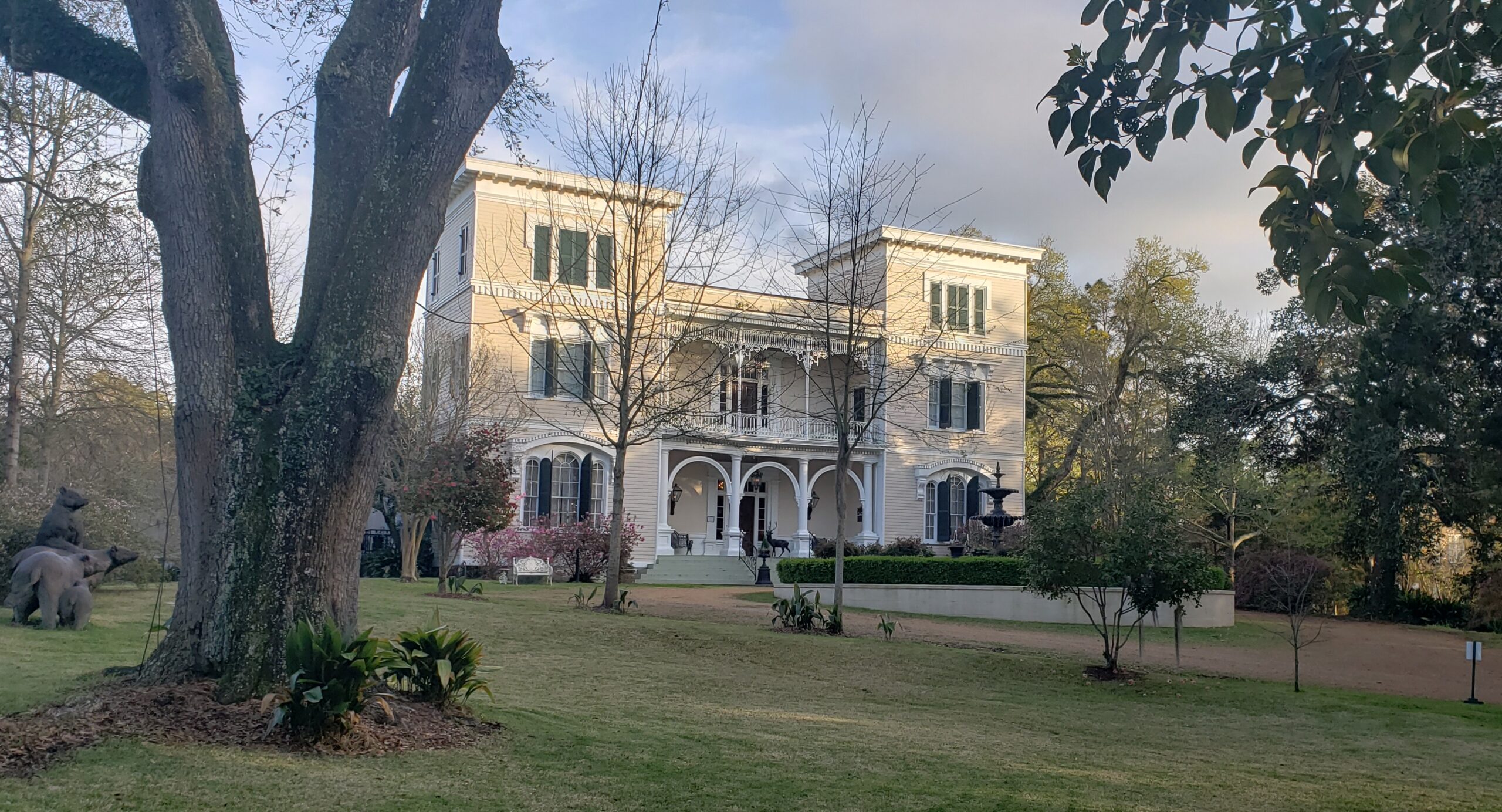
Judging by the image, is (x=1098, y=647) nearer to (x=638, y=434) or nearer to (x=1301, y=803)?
(x=1301, y=803)

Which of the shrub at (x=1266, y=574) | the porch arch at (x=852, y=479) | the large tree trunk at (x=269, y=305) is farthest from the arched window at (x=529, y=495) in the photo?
the large tree trunk at (x=269, y=305)

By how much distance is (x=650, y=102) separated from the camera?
623 inches

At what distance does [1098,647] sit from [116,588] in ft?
46.3

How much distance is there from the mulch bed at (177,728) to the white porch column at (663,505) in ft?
76.6

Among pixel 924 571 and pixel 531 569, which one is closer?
pixel 924 571

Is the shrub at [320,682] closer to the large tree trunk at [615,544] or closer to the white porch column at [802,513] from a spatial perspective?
the large tree trunk at [615,544]

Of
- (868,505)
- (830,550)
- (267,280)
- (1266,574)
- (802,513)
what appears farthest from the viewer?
(868,505)

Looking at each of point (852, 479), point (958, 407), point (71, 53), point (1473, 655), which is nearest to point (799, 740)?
point (71, 53)

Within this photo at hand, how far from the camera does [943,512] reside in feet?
113

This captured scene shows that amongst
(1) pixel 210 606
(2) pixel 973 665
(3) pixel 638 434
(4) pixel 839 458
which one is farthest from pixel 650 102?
(3) pixel 638 434

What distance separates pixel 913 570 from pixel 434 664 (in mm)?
15837

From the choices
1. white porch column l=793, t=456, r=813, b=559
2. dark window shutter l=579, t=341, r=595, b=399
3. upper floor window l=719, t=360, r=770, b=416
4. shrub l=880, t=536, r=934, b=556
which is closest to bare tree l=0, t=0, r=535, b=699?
dark window shutter l=579, t=341, r=595, b=399

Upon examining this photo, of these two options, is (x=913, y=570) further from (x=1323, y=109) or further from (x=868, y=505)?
(x=1323, y=109)

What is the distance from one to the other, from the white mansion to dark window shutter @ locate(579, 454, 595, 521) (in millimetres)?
43
